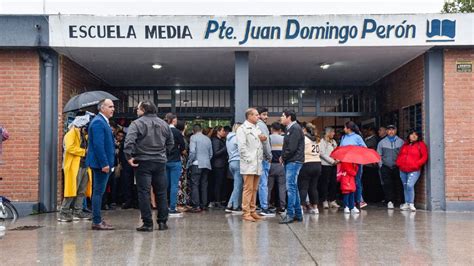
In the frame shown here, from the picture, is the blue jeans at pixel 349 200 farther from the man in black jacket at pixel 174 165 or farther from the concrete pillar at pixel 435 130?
the man in black jacket at pixel 174 165

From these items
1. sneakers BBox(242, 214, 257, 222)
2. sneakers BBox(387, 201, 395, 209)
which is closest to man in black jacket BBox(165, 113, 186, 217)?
sneakers BBox(242, 214, 257, 222)

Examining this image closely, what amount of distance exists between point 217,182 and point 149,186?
3.79 m

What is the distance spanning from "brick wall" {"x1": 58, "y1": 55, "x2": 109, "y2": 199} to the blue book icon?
7.53 metres

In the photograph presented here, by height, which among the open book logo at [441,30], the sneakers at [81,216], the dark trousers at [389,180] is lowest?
the sneakers at [81,216]

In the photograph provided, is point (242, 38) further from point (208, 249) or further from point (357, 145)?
point (208, 249)

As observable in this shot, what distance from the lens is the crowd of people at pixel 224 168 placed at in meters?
7.79

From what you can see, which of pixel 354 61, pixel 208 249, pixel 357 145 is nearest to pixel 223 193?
pixel 357 145

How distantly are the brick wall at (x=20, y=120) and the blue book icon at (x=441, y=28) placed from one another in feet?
25.8

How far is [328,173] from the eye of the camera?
1119 cm

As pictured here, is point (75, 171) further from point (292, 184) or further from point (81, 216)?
point (292, 184)

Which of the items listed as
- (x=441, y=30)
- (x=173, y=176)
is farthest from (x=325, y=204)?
(x=441, y=30)

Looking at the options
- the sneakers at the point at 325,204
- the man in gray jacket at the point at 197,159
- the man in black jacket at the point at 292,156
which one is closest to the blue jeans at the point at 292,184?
the man in black jacket at the point at 292,156

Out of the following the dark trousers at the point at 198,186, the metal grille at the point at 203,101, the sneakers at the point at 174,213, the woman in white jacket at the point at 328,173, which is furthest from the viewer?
the metal grille at the point at 203,101

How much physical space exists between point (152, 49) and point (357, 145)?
4.54m
